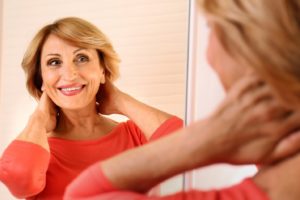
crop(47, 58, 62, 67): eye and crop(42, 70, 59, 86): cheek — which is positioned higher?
crop(47, 58, 62, 67): eye

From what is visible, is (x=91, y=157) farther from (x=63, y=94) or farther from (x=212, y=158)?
(x=212, y=158)

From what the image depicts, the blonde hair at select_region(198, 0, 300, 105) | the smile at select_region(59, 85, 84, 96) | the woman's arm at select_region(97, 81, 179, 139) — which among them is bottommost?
the woman's arm at select_region(97, 81, 179, 139)

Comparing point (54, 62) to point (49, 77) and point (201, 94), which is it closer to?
point (49, 77)

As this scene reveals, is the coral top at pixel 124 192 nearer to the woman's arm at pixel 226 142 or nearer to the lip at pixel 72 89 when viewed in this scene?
the woman's arm at pixel 226 142

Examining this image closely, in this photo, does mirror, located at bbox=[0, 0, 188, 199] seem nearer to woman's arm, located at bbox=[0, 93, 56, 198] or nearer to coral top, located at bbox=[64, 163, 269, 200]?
woman's arm, located at bbox=[0, 93, 56, 198]

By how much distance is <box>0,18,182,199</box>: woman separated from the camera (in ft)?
2.41

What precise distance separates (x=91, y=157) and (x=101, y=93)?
123 millimetres

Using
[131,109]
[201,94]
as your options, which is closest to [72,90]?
[131,109]

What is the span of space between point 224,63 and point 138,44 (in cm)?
45

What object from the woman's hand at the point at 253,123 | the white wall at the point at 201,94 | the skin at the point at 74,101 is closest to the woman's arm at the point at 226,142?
the woman's hand at the point at 253,123

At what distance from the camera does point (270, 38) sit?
31 centimetres

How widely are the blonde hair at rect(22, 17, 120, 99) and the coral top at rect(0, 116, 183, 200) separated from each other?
119mm

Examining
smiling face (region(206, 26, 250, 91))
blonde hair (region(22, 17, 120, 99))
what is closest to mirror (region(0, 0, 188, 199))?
blonde hair (region(22, 17, 120, 99))

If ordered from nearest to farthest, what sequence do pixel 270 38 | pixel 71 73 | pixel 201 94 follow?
pixel 270 38 < pixel 201 94 < pixel 71 73
